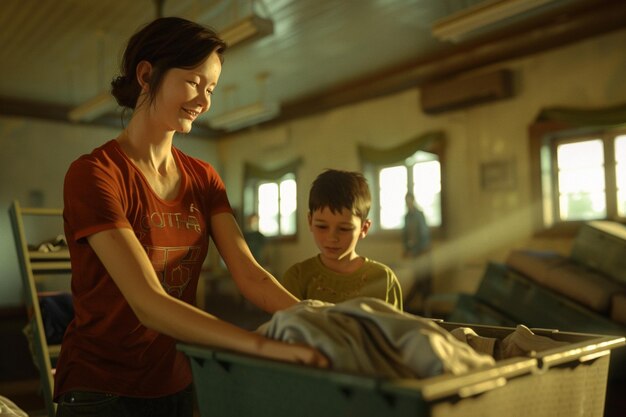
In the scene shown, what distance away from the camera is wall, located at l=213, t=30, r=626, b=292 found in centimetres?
667

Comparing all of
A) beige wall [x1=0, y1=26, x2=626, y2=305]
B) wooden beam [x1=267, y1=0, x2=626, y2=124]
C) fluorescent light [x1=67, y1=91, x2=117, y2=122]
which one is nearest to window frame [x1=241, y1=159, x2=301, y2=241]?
beige wall [x1=0, y1=26, x2=626, y2=305]

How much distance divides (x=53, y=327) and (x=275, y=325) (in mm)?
1936

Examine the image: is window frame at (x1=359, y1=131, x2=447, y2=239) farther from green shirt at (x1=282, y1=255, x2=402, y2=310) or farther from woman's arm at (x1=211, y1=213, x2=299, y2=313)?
woman's arm at (x1=211, y1=213, x2=299, y2=313)

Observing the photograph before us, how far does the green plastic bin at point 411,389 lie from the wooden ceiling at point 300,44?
170 inches

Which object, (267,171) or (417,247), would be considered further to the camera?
(267,171)

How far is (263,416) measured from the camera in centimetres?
88

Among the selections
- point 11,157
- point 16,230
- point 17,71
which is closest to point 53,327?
point 16,230

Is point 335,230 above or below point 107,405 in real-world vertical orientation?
above

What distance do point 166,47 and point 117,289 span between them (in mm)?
486

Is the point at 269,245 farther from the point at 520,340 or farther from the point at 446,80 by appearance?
the point at 520,340

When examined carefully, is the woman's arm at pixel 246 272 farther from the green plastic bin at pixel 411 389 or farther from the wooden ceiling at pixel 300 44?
the wooden ceiling at pixel 300 44

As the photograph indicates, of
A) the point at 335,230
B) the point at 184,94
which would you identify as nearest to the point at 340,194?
the point at 335,230

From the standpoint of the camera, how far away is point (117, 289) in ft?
3.90

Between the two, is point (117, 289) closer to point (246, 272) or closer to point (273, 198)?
point (246, 272)
